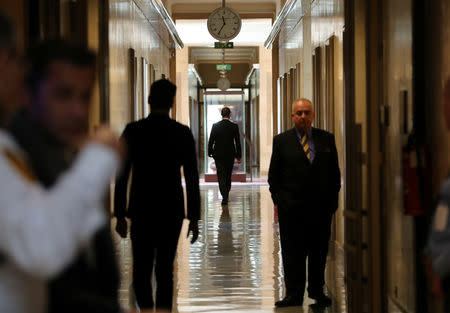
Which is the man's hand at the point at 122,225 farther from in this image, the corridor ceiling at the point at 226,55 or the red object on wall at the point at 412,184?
the corridor ceiling at the point at 226,55

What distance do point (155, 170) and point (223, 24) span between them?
13.1 m

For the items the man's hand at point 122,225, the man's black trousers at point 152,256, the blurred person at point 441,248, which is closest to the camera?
the blurred person at point 441,248

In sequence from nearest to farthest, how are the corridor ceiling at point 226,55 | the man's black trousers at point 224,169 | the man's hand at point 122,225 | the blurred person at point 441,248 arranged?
the blurred person at point 441,248
the man's hand at point 122,225
the man's black trousers at point 224,169
the corridor ceiling at point 226,55

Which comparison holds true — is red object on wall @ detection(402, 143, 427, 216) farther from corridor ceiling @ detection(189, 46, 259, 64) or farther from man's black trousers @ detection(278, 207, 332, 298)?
corridor ceiling @ detection(189, 46, 259, 64)

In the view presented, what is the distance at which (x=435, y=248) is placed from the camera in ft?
7.76

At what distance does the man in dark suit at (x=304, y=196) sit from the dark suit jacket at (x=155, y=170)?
1346mm

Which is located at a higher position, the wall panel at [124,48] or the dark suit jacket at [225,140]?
the wall panel at [124,48]

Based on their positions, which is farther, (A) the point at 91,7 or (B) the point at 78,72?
(A) the point at 91,7

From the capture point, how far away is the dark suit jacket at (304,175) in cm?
562

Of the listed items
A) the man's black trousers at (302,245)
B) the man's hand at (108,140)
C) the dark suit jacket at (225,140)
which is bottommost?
the man's black trousers at (302,245)

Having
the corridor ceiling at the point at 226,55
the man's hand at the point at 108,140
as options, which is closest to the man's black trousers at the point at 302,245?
the man's hand at the point at 108,140

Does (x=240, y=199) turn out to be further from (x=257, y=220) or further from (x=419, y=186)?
(x=419, y=186)

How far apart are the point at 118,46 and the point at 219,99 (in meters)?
16.4

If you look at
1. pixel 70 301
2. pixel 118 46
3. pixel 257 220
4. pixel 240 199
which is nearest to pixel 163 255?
pixel 70 301
